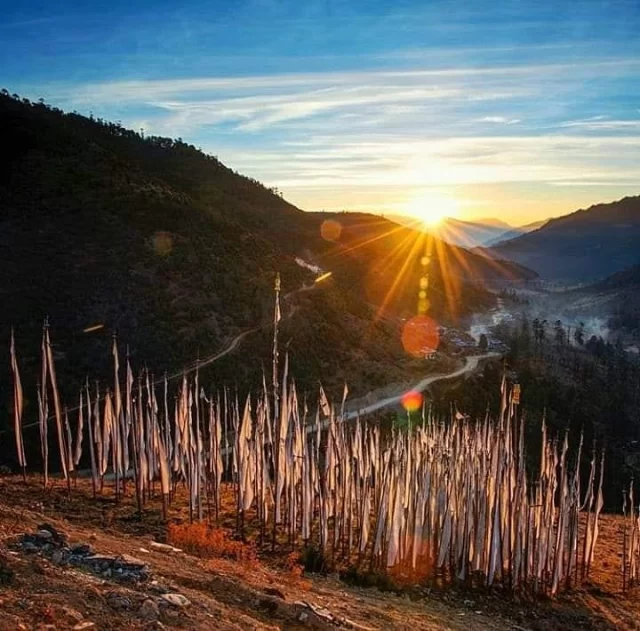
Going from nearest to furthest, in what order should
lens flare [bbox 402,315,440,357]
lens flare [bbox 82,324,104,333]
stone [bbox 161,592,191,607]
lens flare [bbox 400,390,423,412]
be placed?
stone [bbox 161,592,191,607], lens flare [bbox 82,324,104,333], lens flare [bbox 400,390,423,412], lens flare [bbox 402,315,440,357]

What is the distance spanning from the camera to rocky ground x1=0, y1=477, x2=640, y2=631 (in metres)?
12.2

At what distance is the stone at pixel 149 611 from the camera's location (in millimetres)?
12241

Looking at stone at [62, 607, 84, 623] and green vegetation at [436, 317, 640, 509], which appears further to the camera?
green vegetation at [436, 317, 640, 509]

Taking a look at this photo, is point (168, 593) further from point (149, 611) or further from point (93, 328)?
point (93, 328)

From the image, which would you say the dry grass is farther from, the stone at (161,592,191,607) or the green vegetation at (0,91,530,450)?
the green vegetation at (0,91,530,450)

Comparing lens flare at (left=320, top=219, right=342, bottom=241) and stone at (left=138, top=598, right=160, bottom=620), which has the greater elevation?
lens flare at (left=320, top=219, right=342, bottom=241)

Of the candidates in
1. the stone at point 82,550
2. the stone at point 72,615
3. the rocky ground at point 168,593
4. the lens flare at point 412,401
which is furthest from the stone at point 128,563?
the lens flare at point 412,401

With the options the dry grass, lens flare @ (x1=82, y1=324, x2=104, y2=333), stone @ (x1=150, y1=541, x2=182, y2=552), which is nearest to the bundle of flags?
the dry grass

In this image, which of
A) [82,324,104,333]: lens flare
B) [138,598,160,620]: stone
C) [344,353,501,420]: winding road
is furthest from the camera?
[344,353,501,420]: winding road

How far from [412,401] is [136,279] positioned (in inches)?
1171

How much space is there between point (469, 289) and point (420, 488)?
160 m

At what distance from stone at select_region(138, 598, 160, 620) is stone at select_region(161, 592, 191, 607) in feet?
1.90

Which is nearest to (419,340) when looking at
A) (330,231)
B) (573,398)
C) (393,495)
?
(573,398)

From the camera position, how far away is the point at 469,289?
183250 millimetres
